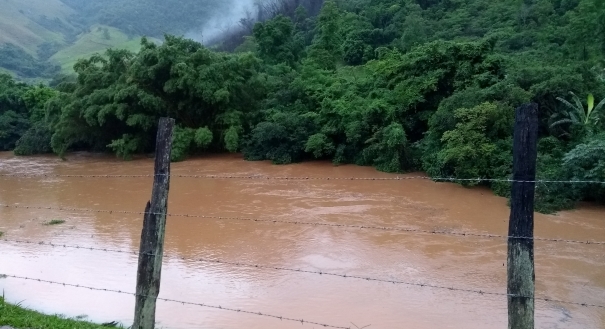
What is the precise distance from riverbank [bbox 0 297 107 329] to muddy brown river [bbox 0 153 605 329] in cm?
97

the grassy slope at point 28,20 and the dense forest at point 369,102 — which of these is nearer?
the dense forest at point 369,102

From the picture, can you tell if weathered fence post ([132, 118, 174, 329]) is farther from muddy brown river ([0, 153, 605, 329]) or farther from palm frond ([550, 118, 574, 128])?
palm frond ([550, 118, 574, 128])

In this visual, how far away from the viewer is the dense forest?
1270 centimetres

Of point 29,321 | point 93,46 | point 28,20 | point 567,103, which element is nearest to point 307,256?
point 29,321

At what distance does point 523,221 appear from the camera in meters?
3.27

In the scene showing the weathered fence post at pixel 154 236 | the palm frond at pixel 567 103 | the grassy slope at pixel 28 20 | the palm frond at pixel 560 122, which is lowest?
the weathered fence post at pixel 154 236

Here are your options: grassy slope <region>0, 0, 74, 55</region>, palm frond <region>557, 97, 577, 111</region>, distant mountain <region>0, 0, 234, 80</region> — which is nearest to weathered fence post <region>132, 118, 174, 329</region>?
palm frond <region>557, 97, 577, 111</region>

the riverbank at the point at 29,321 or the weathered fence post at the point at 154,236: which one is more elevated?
the weathered fence post at the point at 154,236

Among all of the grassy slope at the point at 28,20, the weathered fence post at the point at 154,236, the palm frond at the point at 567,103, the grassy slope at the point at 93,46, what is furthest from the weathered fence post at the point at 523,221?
the grassy slope at the point at 28,20

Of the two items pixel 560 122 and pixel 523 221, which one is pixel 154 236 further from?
pixel 560 122

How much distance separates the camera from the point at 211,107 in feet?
61.4

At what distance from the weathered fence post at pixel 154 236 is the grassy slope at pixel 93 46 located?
52.6 meters

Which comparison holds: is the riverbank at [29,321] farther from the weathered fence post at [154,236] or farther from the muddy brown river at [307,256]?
the weathered fence post at [154,236]

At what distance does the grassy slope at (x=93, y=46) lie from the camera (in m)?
55.0
